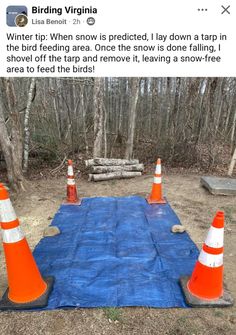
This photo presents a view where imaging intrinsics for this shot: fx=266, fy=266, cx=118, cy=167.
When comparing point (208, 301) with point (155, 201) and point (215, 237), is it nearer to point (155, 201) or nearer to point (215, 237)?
point (215, 237)

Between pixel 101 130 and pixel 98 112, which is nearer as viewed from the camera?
pixel 98 112

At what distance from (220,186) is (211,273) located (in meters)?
3.11

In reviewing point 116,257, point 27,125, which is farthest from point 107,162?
point 116,257

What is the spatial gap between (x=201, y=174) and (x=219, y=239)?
188 inches

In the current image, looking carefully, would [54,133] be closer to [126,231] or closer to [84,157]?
[84,157]

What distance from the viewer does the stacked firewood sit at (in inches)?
250

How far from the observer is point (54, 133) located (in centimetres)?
779

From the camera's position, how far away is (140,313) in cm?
225

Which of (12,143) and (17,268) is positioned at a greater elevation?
(12,143)

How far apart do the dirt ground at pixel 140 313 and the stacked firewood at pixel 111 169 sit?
142 cm

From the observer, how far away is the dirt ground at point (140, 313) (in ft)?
6.90

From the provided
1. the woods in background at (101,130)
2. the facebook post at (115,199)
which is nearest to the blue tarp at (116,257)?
the facebook post at (115,199)
